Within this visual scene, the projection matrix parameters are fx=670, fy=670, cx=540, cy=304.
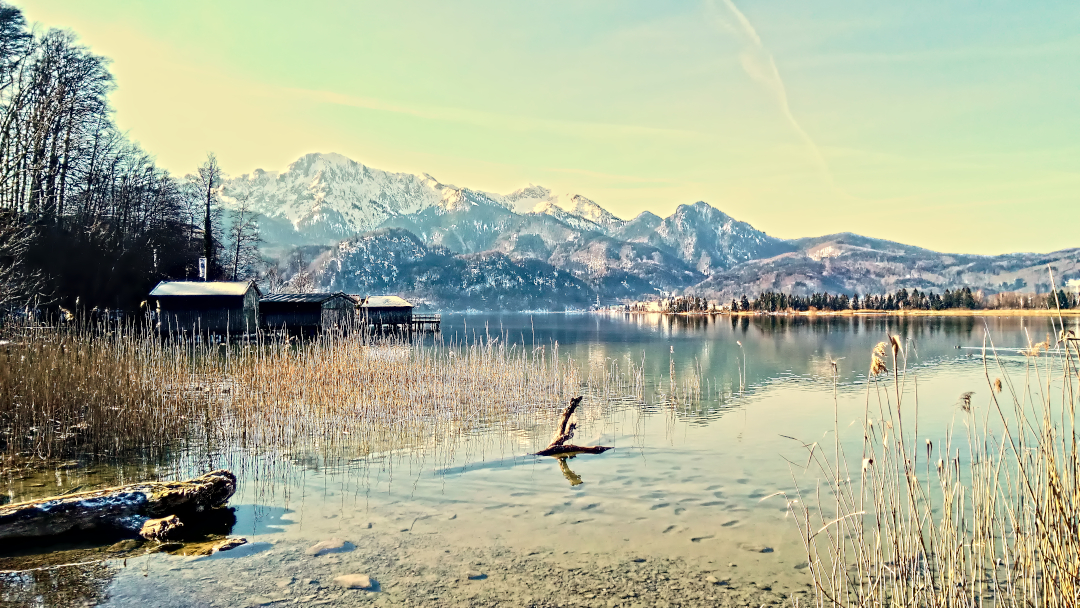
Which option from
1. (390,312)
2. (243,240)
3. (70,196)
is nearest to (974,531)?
(70,196)

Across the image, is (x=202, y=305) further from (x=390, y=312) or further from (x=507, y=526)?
(x=507, y=526)

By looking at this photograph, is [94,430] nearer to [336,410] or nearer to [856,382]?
[336,410]

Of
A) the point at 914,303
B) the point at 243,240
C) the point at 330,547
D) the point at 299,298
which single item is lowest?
the point at 330,547

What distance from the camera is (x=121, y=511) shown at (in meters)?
9.28

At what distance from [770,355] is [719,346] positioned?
7800 millimetres

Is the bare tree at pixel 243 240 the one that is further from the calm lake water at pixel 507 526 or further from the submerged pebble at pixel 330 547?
the submerged pebble at pixel 330 547

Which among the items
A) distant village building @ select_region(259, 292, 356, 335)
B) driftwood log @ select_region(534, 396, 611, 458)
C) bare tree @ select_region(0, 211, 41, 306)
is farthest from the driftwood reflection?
distant village building @ select_region(259, 292, 356, 335)

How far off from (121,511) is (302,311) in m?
50.0

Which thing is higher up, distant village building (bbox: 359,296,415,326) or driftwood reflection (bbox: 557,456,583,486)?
distant village building (bbox: 359,296,415,326)

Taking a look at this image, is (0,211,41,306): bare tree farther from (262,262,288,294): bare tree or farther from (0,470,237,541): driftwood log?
(262,262,288,294): bare tree

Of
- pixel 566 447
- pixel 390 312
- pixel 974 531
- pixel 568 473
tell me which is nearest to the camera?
pixel 974 531

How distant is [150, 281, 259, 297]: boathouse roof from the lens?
4324cm

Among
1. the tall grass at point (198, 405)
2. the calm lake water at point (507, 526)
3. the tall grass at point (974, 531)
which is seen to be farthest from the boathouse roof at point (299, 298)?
the tall grass at point (974, 531)

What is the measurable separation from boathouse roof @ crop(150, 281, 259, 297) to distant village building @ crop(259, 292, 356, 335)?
7.46 metres
